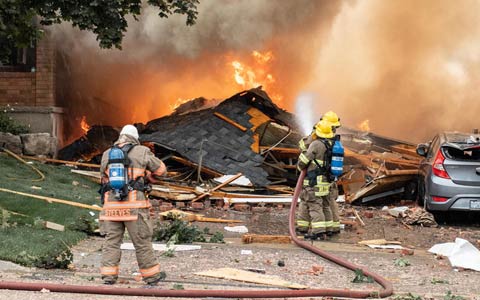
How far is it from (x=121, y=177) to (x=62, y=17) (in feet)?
14.1

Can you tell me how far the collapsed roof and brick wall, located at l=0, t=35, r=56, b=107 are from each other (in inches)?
93.5

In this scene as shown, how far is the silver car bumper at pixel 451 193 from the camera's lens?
31.6 feet

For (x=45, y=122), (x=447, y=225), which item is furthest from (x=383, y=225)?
(x=45, y=122)

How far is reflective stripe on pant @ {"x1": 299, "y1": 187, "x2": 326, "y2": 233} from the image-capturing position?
8766 millimetres

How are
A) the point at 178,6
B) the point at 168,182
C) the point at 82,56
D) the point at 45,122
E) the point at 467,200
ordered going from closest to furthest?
1. the point at 467,200
2. the point at 178,6
3. the point at 168,182
4. the point at 45,122
5. the point at 82,56

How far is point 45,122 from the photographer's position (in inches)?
591

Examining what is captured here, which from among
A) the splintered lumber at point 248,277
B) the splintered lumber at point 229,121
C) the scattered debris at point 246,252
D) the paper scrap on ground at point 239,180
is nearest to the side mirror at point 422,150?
the paper scrap on ground at point 239,180

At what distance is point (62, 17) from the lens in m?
9.45

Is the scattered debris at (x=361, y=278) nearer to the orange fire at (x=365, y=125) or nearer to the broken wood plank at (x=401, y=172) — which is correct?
the broken wood plank at (x=401, y=172)

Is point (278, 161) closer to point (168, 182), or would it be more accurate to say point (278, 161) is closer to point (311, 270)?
point (168, 182)

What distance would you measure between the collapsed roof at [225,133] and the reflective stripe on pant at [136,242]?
22.2 ft

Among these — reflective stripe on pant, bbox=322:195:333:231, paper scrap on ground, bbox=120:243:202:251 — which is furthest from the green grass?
reflective stripe on pant, bbox=322:195:333:231

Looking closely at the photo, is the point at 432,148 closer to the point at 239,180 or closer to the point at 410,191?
the point at 410,191

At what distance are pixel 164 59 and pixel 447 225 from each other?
875 centimetres
